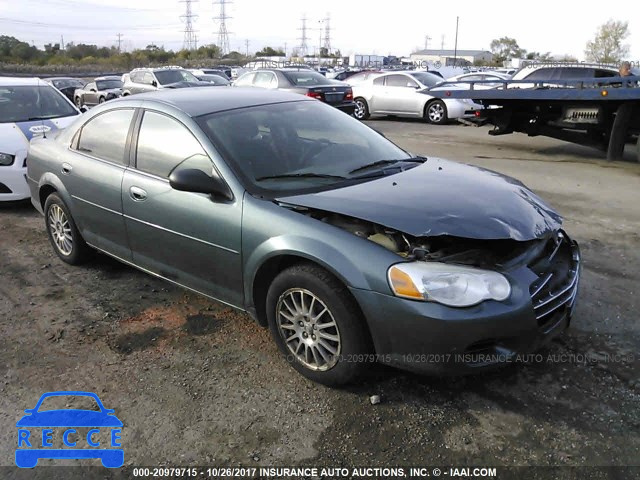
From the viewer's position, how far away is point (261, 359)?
11.9 feet

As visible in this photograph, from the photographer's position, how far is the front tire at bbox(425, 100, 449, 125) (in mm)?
16578

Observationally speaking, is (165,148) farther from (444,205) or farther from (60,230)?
(444,205)

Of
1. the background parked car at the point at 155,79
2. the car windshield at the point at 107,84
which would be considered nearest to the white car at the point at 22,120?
the background parked car at the point at 155,79

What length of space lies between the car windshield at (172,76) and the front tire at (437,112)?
24.4ft

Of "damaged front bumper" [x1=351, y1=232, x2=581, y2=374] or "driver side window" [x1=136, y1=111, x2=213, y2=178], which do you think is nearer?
"damaged front bumper" [x1=351, y1=232, x2=581, y2=374]

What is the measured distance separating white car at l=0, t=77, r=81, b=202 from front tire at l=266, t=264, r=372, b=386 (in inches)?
192

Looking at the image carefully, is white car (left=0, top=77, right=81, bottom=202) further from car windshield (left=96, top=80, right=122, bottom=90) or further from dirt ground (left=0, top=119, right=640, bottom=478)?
car windshield (left=96, top=80, right=122, bottom=90)

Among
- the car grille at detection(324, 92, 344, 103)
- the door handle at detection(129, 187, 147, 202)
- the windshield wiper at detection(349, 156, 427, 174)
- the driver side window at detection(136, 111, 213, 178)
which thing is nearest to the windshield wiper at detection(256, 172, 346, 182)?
the windshield wiper at detection(349, 156, 427, 174)

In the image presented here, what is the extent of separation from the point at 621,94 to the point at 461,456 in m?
8.48

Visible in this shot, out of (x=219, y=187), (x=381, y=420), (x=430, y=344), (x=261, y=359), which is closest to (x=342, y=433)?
(x=381, y=420)

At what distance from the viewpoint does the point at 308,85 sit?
15258 millimetres

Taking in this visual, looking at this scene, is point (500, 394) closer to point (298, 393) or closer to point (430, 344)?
point (430, 344)

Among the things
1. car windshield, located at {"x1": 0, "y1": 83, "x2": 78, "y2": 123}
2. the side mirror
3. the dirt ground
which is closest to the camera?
the dirt ground

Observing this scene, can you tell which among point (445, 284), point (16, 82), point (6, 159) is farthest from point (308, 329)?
point (16, 82)
